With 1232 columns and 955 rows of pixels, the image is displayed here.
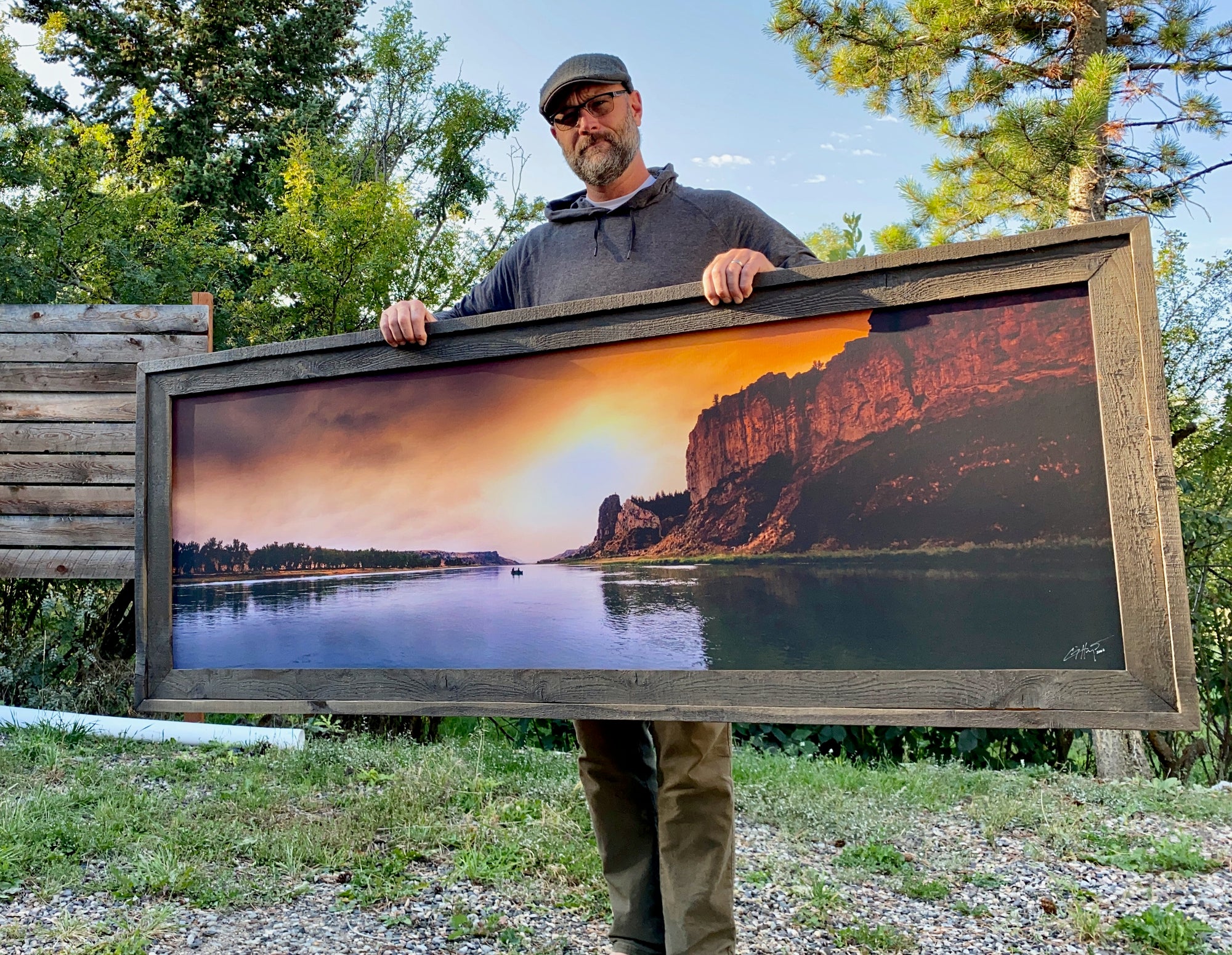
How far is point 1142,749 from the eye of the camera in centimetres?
556

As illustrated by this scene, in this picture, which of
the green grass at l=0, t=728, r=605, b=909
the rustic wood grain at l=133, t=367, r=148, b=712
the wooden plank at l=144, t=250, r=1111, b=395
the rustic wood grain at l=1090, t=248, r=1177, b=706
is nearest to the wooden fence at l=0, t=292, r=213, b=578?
the green grass at l=0, t=728, r=605, b=909

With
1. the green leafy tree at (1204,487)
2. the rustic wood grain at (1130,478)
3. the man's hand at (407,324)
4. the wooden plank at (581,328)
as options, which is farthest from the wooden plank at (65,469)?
the green leafy tree at (1204,487)

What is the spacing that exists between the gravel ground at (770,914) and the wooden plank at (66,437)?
2.90 metres

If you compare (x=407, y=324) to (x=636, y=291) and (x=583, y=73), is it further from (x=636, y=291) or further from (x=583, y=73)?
(x=583, y=73)

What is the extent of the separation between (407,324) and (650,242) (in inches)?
26.7

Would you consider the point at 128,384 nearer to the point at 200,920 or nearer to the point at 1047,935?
the point at 200,920

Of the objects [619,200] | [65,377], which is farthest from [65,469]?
[619,200]

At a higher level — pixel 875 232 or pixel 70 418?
pixel 875 232

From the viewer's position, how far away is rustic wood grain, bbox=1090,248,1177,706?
61.6 inches

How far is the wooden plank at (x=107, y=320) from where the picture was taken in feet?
16.4

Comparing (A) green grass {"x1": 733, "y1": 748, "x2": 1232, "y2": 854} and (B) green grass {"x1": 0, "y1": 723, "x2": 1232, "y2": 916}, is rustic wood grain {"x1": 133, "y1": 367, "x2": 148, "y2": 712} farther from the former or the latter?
(A) green grass {"x1": 733, "y1": 748, "x2": 1232, "y2": 854}

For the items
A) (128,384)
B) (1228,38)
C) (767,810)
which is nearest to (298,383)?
Result: (767,810)

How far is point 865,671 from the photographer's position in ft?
5.65

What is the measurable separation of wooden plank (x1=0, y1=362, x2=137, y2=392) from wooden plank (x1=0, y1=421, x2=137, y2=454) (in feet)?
0.63
